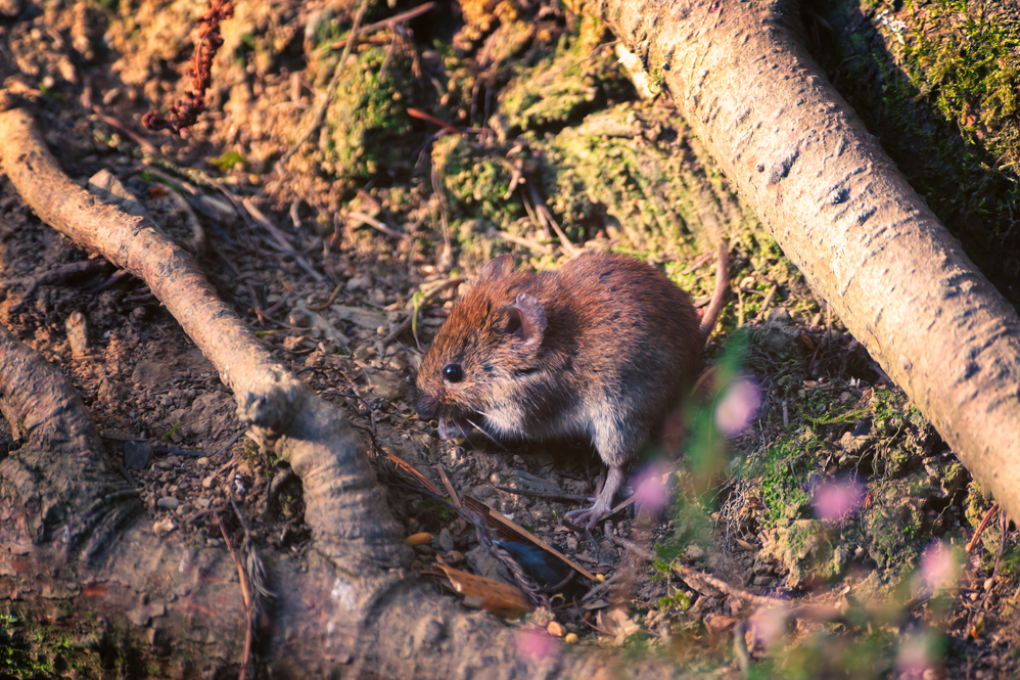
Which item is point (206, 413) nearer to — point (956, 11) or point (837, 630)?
point (837, 630)

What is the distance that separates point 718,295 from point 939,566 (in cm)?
187

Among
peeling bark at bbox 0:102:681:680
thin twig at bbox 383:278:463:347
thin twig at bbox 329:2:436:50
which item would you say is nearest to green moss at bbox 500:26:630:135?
thin twig at bbox 329:2:436:50

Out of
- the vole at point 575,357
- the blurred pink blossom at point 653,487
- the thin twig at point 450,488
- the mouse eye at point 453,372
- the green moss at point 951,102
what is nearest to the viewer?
the thin twig at point 450,488

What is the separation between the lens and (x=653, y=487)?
3.39 m

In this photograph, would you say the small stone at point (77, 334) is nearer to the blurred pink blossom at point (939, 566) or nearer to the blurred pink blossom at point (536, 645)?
the blurred pink blossom at point (536, 645)

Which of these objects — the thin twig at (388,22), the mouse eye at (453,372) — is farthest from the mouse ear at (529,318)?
the thin twig at (388,22)

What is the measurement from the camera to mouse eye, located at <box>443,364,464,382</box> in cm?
381

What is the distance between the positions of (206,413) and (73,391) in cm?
59

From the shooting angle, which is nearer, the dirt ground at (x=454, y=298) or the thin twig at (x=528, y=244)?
the dirt ground at (x=454, y=298)

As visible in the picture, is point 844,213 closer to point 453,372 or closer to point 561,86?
point 453,372

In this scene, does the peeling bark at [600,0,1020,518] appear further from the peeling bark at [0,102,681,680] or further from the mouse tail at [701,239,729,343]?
the peeling bark at [0,102,681,680]

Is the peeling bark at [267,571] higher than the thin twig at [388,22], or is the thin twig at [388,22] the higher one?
the thin twig at [388,22]

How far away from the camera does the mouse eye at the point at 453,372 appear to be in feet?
12.5

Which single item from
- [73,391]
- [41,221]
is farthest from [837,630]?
[41,221]
